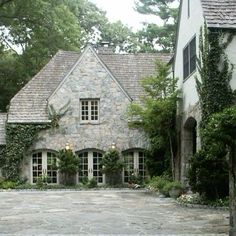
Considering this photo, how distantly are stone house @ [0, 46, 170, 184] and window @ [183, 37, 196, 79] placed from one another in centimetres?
634

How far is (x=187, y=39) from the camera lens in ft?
69.9

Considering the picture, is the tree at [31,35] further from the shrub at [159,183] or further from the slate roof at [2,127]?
the shrub at [159,183]

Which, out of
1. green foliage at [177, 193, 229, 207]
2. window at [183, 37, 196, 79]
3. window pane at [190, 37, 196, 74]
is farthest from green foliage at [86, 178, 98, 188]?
green foliage at [177, 193, 229, 207]

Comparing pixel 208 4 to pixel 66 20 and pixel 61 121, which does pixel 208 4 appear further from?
pixel 66 20

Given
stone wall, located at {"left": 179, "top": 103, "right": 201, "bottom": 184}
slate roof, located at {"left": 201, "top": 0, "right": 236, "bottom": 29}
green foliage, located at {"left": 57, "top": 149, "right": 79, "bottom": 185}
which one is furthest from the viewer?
green foliage, located at {"left": 57, "top": 149, "right": 79, "bottom": 185}

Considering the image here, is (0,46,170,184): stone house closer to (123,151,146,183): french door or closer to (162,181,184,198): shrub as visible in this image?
(123,151,146,183): french door

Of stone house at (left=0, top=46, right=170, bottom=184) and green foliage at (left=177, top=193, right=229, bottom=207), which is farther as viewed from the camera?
stone house at (left=0, top=46, right=170, bottom=184)

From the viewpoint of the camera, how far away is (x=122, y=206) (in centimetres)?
1616

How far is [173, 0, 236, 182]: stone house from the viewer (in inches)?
698

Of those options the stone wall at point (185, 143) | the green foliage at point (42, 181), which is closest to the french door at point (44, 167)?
the green foliage at point (42, 181)

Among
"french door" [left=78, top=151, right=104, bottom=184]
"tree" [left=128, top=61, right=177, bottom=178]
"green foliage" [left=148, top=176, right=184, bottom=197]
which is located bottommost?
"green foliage" [left=148, top=176, right=184, bottom=197]

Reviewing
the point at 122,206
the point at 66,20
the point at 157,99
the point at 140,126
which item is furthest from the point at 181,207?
the point at 66,20

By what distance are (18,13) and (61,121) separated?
10927mm

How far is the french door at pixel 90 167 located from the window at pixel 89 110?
189 centimetres
